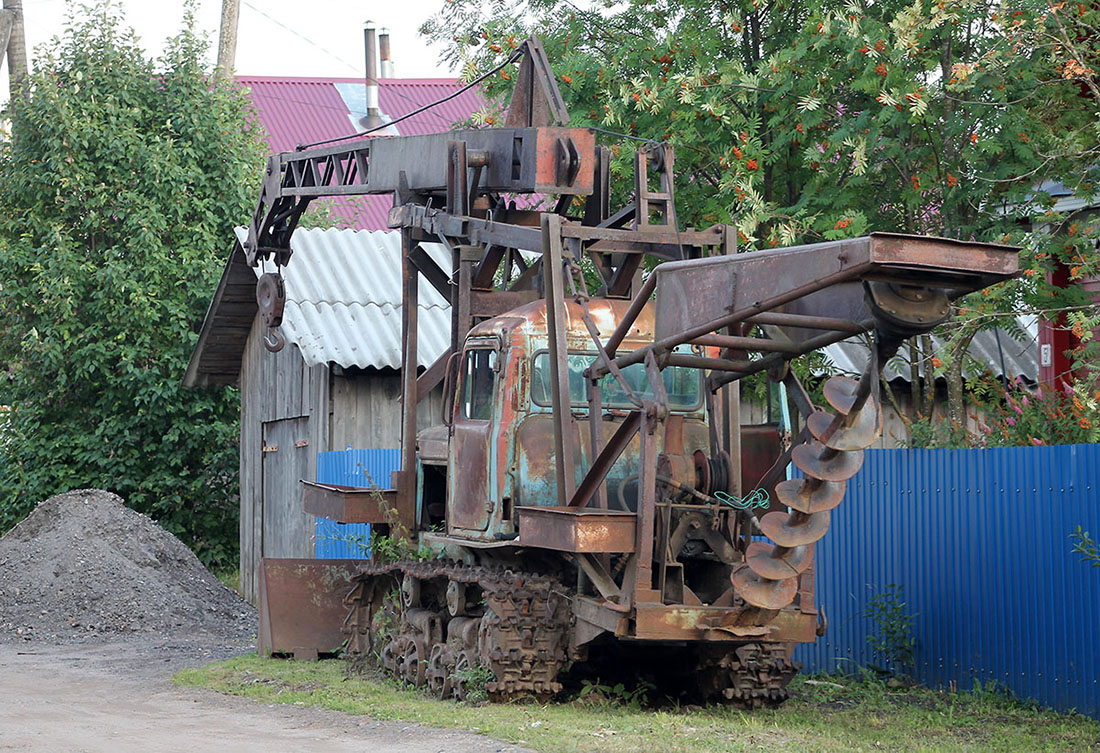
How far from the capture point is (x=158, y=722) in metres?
10.5

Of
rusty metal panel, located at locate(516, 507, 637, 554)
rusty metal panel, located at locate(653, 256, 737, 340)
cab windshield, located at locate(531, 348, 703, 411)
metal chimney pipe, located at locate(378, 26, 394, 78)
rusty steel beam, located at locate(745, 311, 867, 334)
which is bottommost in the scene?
rusty metal panel, located at locate(516, 507, 637, 554)

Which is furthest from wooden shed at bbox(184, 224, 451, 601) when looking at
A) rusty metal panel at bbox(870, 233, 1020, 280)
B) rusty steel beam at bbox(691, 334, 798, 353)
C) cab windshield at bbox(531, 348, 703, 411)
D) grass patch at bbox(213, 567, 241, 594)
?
rusty metal panel at bbox(870, 233, 1020, 280)

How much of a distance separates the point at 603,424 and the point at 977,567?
3.10 meters

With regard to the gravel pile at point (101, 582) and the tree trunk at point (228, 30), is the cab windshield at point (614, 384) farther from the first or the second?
the tree trunk at point (228, 30)

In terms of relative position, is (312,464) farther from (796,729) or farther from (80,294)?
(796,729)

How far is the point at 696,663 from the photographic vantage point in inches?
438

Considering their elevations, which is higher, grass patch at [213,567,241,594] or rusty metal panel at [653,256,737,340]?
rusty metal panel at [653,256,737,340]

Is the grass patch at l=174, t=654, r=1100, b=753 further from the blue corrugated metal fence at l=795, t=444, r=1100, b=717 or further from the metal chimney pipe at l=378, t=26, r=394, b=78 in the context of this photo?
the metal chimney pipe at l=378, t=26, r=394, b=78

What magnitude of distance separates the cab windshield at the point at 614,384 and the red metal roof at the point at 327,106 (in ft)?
85.9

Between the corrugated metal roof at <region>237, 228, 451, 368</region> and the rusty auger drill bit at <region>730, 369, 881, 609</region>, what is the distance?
946cm

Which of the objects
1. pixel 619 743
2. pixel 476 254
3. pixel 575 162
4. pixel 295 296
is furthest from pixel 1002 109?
pixel 295 296

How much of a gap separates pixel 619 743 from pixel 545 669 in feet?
5.67

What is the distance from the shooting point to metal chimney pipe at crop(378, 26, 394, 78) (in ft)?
184

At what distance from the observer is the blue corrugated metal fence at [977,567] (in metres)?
10.5
